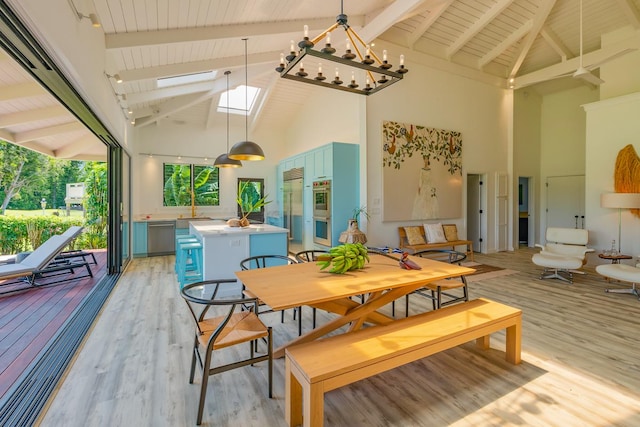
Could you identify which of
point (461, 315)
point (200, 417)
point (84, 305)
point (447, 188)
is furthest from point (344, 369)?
point (447, 188)

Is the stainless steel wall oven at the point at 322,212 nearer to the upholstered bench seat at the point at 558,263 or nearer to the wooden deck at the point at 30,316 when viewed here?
the upholstered bench seat at the point at 558,263

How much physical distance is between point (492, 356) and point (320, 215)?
4019 mm

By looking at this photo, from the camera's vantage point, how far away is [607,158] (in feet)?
18.7

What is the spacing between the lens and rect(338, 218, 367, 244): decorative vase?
5387 mm

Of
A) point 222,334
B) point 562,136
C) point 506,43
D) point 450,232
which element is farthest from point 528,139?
point 222,334

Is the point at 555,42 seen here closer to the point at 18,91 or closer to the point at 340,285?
the point at 340,285

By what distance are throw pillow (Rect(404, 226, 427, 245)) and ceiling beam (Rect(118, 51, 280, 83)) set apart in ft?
13.2

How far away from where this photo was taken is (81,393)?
6.74 ft

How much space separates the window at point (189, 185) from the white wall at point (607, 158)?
833cm

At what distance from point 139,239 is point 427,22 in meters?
7.34

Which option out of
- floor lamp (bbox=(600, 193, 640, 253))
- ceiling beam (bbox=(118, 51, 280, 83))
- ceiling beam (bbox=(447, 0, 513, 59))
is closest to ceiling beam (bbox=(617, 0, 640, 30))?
ceiling beam (bbox=(447, 0, 513, 59))

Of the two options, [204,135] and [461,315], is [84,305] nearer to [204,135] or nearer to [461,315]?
[461,315]

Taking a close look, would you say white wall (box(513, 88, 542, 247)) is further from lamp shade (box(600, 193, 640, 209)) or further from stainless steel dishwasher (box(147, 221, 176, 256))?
stainless steel dishwasher (box(147, 221, 176, 256))

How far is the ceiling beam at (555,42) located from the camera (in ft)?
20.4
